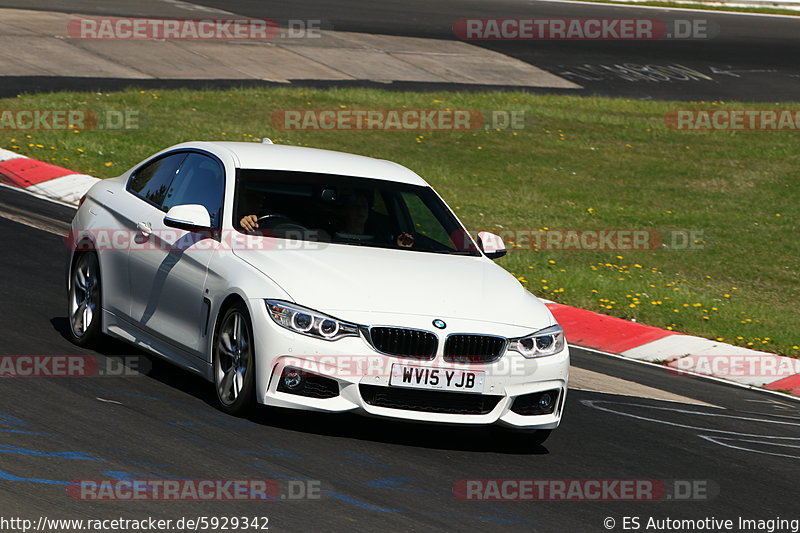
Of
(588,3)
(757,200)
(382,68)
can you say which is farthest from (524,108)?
(588,3)

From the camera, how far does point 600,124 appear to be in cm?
2538

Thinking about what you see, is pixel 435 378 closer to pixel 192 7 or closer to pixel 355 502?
pixel 355 502

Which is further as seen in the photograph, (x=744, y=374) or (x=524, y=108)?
(x=524, y=108)

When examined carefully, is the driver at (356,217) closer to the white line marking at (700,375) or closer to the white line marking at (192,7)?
the white line marking at (700,375)

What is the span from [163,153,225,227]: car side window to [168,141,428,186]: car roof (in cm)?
11

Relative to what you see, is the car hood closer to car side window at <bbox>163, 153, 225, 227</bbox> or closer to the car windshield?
the car windshield

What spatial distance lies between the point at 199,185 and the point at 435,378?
8.01 ft

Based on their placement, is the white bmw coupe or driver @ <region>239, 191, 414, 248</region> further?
driver @ <region>239, 191, 414, 248</region>

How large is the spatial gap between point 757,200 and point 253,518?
15760 millimetres

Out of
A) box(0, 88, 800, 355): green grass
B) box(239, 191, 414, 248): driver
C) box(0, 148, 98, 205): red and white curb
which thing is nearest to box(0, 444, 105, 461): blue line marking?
box(239, 191, 414, 248): driver

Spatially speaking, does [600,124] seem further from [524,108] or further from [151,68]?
[151,68]

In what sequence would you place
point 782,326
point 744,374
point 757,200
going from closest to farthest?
point 744,374 < point 782,326 < point 757,200

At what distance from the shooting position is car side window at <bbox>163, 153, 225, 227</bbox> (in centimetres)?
852

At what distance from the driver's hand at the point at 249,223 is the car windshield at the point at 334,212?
0.06 ft
